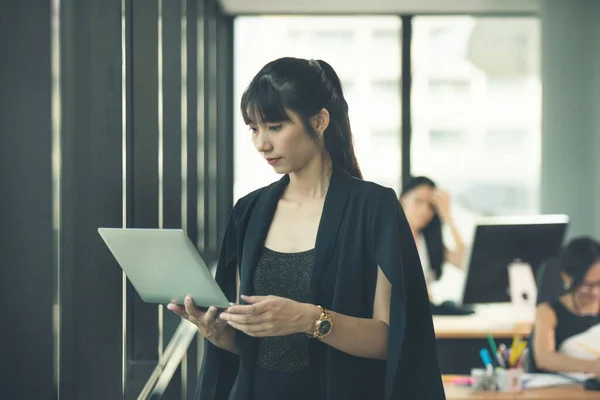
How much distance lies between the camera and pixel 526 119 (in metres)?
7.00

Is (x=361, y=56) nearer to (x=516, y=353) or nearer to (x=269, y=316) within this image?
(x=516, y=353)

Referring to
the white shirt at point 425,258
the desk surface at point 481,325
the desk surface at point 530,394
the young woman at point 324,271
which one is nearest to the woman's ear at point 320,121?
the young woman at point 324,271

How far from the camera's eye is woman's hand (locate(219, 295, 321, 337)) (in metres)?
1.63

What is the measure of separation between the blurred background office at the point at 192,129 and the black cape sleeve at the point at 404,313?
660 mm

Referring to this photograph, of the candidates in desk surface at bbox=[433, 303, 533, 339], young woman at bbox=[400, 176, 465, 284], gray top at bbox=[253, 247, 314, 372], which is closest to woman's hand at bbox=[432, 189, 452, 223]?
young woman at bbox=[400, 176, 465, 284]

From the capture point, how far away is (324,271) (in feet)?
5.97

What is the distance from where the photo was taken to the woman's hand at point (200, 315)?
5.61ft

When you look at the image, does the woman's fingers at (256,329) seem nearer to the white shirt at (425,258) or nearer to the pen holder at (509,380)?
the pen holder at (509,380)

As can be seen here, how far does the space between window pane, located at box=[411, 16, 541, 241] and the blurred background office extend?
0.04 feet

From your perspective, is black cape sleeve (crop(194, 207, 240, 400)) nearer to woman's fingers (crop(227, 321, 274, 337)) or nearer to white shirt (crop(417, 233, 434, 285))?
woman's fingers (crop(227, 321, 274, 337))

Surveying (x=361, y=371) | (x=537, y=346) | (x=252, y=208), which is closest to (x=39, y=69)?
(x=252, y=208)

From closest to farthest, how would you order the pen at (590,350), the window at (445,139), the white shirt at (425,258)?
the pen at (590,350) < the white shirt at (425,258) < the window at (445,139)

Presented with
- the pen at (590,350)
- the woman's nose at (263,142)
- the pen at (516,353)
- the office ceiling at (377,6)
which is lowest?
the pen at (590,350)

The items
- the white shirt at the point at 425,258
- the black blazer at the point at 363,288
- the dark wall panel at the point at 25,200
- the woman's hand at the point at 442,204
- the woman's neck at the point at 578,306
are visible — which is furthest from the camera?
the woman's hand at the point at 442,204
